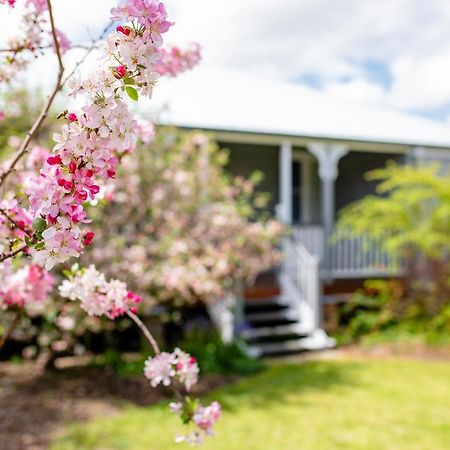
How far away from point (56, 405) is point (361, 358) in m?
4.66

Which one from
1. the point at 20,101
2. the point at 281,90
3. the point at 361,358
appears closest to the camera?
the point at 20,101

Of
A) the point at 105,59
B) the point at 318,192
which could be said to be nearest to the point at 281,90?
the point at 318,192

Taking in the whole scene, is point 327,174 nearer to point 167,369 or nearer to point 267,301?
point 267,301

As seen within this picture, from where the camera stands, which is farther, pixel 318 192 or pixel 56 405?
pixel 318 192

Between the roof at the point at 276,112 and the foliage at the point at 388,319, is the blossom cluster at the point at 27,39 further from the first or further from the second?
the foliage at the point at 388,319

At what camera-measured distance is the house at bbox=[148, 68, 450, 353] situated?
10375mm

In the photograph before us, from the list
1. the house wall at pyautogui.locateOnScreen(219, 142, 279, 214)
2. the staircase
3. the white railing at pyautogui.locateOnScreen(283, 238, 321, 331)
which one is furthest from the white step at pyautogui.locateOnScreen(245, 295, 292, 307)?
the house wall at pyautogui.locateOnScreen(219, 142, 279, 214)

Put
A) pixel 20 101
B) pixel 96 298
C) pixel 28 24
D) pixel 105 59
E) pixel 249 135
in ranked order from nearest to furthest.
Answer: pixel 105 59 < pixel 96 298 < pixel 28 24 < pixel 20 101 < pixel 249 135

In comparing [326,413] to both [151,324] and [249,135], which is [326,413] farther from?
[249,135]

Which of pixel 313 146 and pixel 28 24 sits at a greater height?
pixel 313 146

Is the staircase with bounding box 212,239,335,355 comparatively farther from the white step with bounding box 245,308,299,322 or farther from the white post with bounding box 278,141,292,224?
the white post with bounding box 278,141,292,224

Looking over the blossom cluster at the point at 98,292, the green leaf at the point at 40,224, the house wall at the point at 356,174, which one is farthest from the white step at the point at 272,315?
the green leaf at the point at 40,224

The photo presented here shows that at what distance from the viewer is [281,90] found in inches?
645

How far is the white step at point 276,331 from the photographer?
379 inches
